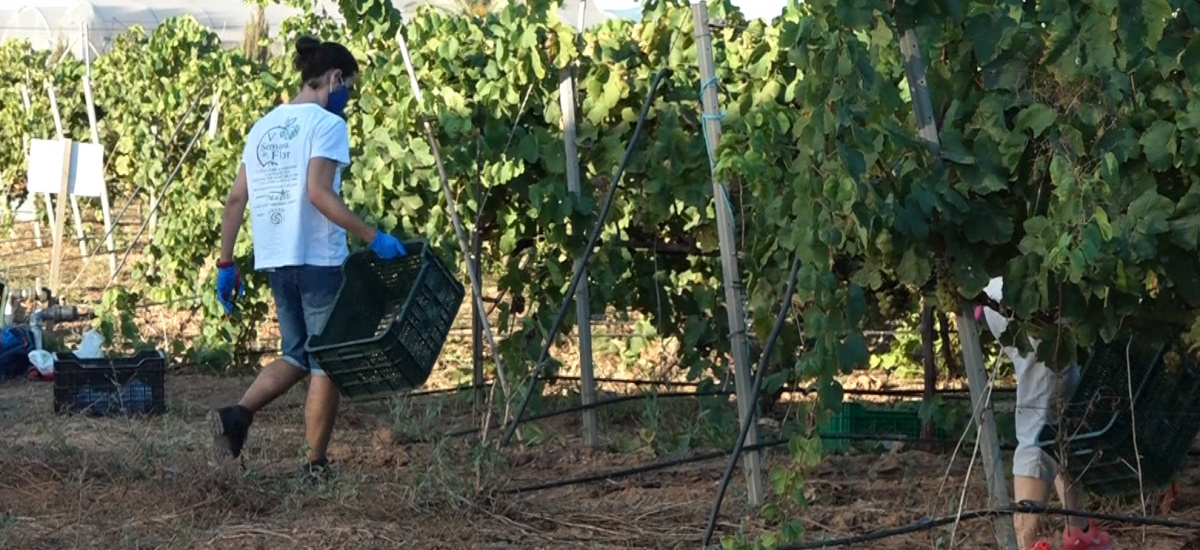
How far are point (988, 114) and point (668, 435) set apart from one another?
2410 mm

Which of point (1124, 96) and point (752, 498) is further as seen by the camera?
point (752, 498)

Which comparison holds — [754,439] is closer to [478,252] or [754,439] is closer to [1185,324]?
[1185,324]

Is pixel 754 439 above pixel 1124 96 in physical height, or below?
below

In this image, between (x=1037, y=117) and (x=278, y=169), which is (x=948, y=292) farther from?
(x=278, y=169)

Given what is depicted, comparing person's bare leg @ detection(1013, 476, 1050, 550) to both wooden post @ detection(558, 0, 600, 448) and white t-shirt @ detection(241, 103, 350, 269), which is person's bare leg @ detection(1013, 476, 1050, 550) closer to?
wooden post @ detection(558, 0, 600, 448)

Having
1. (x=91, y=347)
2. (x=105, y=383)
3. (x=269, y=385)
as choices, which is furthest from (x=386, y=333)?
(x=91, y=347)

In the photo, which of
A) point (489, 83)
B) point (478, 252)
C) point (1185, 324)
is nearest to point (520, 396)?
point (478, 252)

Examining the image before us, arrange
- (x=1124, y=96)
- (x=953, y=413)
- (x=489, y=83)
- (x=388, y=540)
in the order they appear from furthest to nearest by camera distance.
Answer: (x=489, y=83) → (x=953, y=413) → (x=388, y=540) → (x=1124, y=96)

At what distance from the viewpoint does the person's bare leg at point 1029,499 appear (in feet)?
13.4

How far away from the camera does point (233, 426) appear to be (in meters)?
4.81

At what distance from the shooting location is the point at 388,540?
4.24 meters

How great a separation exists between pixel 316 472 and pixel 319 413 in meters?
0.17

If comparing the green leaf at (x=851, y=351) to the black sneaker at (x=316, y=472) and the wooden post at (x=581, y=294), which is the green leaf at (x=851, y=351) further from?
the wooden post at (x=581, y=294)

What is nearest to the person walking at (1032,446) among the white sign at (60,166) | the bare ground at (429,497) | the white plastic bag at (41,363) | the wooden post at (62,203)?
the bare ground at (429,497)
